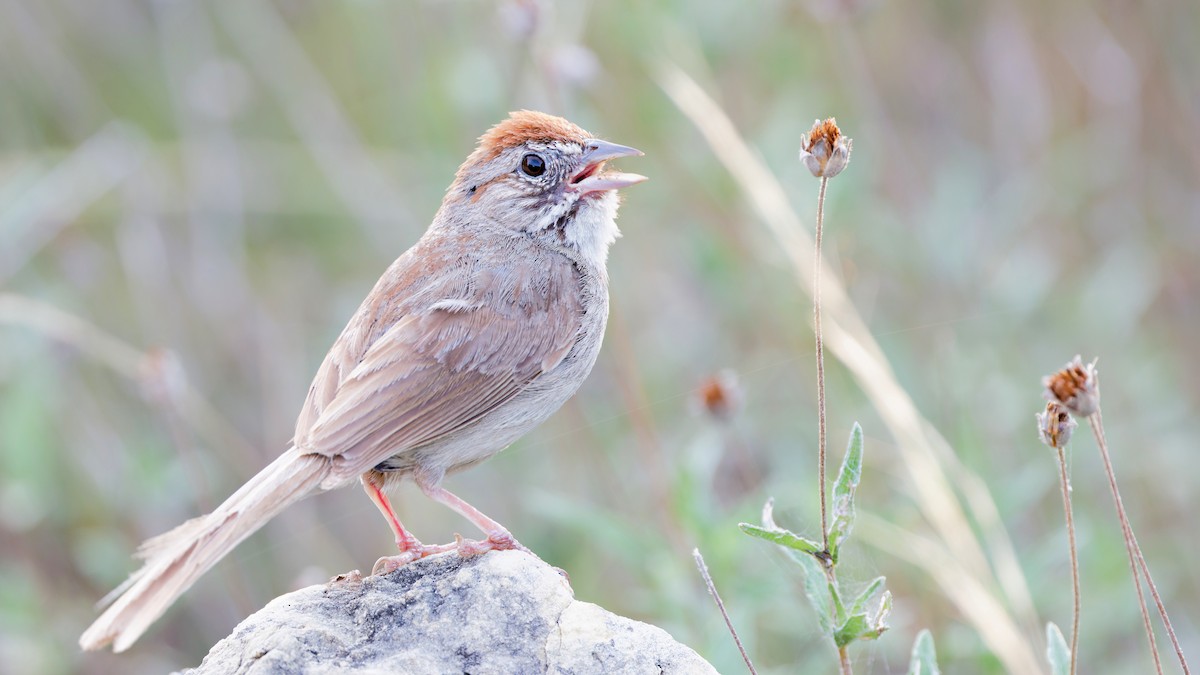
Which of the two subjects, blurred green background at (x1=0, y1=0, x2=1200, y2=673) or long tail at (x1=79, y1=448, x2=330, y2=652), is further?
blurred green background at (x1=0, y1=0, x2=1200, y2=673)

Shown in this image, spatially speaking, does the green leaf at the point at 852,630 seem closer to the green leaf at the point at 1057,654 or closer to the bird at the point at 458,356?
the green leaf at the point at 1057,654

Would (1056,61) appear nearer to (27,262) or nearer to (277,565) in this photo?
(277,565)

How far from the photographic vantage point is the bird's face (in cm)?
462

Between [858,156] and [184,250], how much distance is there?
446 cm

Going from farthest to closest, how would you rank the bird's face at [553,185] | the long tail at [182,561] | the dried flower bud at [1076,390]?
the bird's face at [553,185] → the long tail at [182,561] → the dried flower bud at [1076,390]

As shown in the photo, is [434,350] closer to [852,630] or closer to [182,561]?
[182,561]

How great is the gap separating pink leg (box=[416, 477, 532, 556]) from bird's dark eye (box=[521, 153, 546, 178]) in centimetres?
118

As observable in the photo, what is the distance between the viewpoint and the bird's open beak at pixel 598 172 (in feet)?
14.8

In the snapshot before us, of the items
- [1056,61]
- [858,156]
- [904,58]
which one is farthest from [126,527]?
[1056,61]

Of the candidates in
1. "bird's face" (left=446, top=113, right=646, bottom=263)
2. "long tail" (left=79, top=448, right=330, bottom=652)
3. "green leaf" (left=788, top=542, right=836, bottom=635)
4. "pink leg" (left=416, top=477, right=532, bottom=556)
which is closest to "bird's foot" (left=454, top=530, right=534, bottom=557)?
"pink leg" (left=416, top=477, right=532, bottom=556)

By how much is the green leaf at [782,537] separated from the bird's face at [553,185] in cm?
195

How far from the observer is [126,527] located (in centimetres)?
675

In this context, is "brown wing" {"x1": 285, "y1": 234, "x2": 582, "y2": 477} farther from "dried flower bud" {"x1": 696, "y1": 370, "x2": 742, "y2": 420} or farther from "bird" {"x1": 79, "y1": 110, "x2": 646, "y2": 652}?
"dried flower bud" {"x1": 696, "y1": 370, "x2": 742, "y2": 420}

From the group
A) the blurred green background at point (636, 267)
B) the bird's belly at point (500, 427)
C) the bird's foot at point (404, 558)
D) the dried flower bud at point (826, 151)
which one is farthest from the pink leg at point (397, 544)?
the dried flower bud at point (826, 151)
